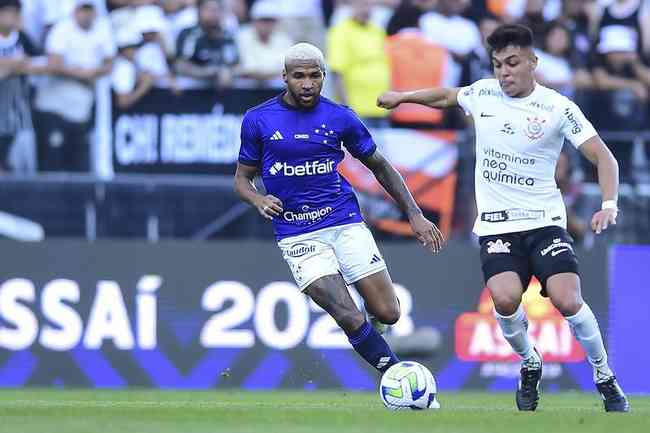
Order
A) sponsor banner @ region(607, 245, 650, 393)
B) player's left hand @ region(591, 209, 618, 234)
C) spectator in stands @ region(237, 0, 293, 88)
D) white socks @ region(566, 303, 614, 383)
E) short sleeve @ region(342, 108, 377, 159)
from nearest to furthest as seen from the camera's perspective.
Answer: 1. player's left hand @ region(591, 209, 618, 234)
2. white socks @ region(566, 303, 614, 383)
3. short sleeve @ region(342, 108, 377, 159)
4. sponsor banner @ region(607, 245, 650, 393)
5. spectator in stands @ region(237, 0, 293, 88)

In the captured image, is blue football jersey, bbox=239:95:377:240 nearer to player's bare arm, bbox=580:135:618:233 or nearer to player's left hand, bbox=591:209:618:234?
player's bare arm, bbox=580:135:618:233

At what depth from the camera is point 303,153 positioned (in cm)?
1106

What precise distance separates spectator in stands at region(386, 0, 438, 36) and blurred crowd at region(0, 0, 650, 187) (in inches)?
0.5

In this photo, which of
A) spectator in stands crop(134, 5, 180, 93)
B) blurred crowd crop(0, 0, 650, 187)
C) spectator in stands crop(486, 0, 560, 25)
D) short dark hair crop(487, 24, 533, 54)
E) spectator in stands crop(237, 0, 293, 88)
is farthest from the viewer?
spectator in stands crop(486, 0, 560, 25)

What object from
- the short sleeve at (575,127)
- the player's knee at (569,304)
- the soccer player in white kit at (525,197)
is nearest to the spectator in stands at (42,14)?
the soccer player in white kit at (525,197)

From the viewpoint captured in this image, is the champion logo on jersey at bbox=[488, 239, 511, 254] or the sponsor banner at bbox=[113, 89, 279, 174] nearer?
the champion logo on jersey at bbox=[488, 239, 511, 254]

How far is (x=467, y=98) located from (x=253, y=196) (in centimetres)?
169

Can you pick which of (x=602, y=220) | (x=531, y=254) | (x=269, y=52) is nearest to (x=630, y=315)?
(x=269, y=52)

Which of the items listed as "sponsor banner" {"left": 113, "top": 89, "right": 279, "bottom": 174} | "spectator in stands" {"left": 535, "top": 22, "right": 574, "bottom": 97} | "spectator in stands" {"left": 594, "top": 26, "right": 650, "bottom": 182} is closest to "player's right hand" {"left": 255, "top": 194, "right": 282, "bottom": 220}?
"sponsor banner" {"left": 113, "top": 89, "right": 279, "bottom": 174}

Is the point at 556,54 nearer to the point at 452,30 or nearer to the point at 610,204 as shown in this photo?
the point at 452,30

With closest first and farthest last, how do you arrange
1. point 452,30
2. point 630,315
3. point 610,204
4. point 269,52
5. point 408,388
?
1. point 610,204
2. point 408,388
3. point 630,315
4. point 269,52
5. point 452,30

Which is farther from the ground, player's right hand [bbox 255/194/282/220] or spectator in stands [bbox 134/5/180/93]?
player's right hand [bbox 255/194/282/220]

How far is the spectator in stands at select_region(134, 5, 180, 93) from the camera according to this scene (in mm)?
17391

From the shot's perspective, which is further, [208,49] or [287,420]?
[208,49]
